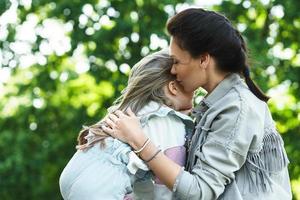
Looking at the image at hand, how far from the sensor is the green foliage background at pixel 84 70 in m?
11.1

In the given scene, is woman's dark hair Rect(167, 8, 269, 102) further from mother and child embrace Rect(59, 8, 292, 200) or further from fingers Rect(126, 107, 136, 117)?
fingers Rect(126, 107, 136, 117)

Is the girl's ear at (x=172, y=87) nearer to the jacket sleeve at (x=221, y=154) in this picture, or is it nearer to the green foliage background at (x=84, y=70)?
the jacket sleeve at (x=221, y=154)

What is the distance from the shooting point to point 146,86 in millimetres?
3893

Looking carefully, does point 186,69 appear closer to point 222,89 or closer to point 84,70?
point 222,89

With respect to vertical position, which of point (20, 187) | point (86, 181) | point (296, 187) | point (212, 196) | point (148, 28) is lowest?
point (296, 187)

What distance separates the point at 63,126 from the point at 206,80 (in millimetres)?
8422

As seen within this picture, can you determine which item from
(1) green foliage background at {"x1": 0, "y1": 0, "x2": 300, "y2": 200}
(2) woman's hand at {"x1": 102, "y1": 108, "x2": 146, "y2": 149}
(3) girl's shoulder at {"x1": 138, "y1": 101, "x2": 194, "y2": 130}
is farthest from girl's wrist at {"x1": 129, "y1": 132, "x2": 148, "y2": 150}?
(1) green foliage background at {"x1": 0, "y1": 0, "x2": 300, "y2": 200}

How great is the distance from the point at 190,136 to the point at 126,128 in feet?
1.08

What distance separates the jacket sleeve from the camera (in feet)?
11.9

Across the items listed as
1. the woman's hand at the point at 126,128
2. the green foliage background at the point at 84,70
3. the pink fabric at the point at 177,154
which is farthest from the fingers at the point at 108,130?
the green foliage background at the point at 84,70

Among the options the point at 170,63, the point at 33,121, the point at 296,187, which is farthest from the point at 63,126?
the point at 170,63

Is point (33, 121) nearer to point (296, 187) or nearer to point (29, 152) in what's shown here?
point (29, 152)

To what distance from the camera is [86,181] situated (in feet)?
12.1

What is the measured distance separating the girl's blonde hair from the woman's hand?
59mm
